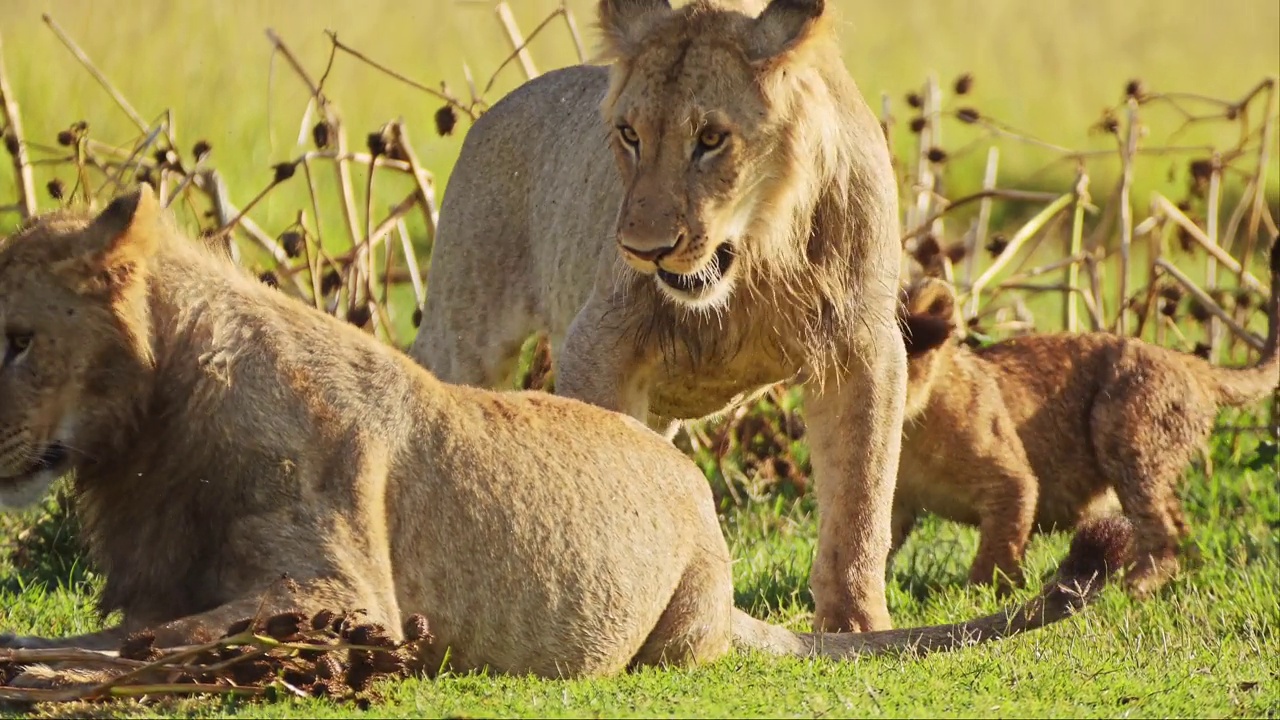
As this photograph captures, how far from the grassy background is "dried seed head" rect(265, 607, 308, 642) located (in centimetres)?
16

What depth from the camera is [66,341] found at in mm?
4508

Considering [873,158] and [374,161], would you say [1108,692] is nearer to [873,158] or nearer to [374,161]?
[873,158]

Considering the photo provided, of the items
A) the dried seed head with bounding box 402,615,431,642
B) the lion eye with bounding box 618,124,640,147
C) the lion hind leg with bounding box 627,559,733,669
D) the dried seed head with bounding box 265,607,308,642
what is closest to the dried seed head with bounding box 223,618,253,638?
the dried seed head with bounding box 265,607,308,642

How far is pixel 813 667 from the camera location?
16.6 feet

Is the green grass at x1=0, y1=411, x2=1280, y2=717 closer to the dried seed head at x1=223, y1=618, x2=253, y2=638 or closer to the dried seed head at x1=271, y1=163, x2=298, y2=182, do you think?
the dried seed head at x1=223, y1=618, x2=253, y2=638

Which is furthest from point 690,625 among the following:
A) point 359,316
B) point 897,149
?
point 897,149

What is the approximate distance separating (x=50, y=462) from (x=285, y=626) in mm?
751

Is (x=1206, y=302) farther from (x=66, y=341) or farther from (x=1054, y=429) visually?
(x=66, y=341)

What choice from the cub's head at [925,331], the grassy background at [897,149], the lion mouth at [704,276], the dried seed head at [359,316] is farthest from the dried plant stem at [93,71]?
the cub's head at [925,331]

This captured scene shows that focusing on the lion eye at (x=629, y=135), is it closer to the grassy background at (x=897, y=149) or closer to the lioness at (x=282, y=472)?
the grassy background at (x=897, y=149)

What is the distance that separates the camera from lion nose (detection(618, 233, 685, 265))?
5.33 m

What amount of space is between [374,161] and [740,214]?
2.36m

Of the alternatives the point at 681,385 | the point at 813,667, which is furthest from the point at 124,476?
the point at 681,385

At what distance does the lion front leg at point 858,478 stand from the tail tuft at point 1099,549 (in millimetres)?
922
